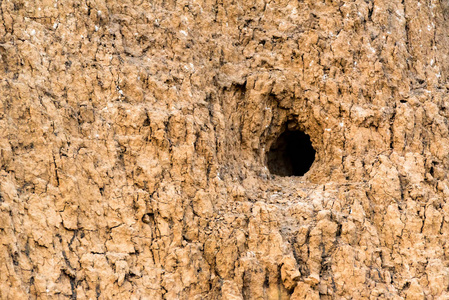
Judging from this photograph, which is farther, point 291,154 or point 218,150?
point 291,154

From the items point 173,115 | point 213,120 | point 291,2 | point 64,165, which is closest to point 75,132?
point 64,165

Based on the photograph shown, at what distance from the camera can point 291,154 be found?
12.4 meters

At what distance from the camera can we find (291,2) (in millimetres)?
11578

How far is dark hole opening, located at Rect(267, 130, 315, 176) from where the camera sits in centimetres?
1192

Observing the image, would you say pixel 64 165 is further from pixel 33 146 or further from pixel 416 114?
pixel 416 114

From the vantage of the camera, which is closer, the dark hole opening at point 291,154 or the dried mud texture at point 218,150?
the dried mud texture at point 218,150

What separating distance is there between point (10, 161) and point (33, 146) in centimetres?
40

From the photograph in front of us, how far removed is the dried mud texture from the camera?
877 centimetres

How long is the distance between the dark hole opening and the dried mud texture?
694 millimetres

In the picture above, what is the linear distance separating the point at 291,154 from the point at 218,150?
2.63m

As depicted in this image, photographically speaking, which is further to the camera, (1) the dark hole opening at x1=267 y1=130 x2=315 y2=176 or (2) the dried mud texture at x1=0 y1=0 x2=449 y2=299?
(1) the dark hole opening at x1=267 y1=130 x2=315 y2=176

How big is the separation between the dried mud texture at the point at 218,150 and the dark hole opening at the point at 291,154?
69 centimetres

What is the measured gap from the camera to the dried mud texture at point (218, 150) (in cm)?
877

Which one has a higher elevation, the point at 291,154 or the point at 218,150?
the point at 291,154
